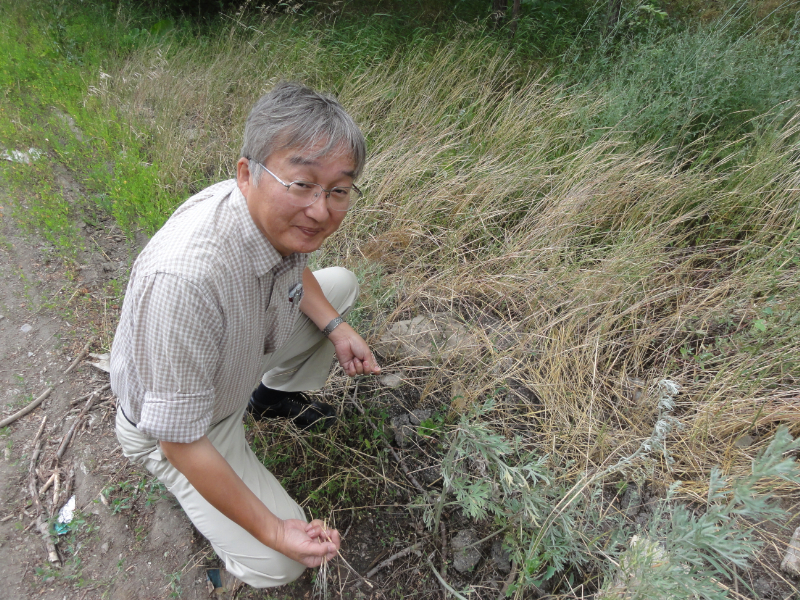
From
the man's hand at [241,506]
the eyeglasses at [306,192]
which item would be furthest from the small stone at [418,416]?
the eyeglasses at [306,192]

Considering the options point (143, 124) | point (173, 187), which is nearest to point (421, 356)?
point (173, 187)

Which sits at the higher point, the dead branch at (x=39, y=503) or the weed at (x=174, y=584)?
the weed at (x=174, y=584)

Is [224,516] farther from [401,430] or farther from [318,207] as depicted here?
[318,207]

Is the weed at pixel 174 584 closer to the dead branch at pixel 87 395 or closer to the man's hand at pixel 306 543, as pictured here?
the man's hand at pixel 306 543

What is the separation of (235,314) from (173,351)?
22cm

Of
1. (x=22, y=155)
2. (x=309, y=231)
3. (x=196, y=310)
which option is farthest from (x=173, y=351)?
(x=22, y=155)

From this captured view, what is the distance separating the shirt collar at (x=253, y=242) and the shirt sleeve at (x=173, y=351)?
0.64ft

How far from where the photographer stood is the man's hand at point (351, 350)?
2.12 metres

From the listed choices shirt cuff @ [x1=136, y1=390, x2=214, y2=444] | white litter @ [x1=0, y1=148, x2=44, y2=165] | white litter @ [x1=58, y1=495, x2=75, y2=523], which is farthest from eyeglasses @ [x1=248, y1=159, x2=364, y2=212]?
white litter @ [x1=0, y1=148, x2=44, y2=165]

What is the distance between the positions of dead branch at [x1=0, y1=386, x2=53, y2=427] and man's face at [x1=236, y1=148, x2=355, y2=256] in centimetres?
171

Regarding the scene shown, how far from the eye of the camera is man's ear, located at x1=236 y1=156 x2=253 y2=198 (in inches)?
56.5

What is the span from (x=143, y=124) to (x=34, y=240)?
1544mm

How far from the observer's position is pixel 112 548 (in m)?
1.93

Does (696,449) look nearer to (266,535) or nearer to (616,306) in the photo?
(616,306)
